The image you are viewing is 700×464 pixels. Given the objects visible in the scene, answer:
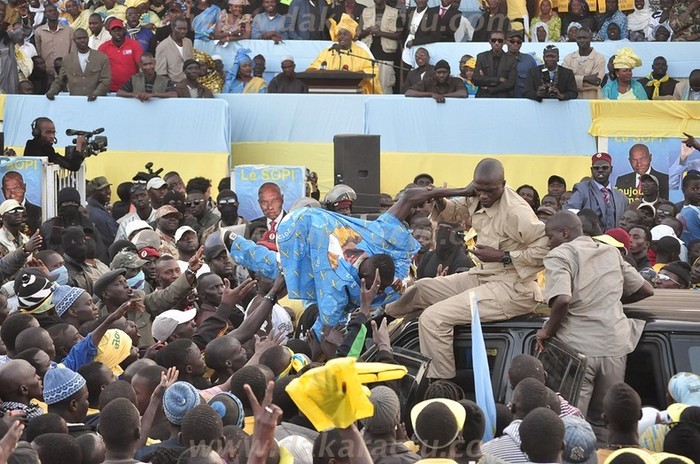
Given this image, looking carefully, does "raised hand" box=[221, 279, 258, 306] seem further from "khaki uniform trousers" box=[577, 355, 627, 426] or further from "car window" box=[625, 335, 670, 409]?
→ "car window" box=[625, 335, 670, 409]

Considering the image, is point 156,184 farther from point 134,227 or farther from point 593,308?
point 593,308

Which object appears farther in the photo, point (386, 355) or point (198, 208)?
point (198, 208)

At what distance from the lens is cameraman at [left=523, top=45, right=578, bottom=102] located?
17.3 meters

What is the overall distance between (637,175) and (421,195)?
9.20 meters

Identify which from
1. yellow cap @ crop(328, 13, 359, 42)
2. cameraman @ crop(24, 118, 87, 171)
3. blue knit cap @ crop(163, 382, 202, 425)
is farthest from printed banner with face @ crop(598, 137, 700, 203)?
blue knit cap @ crop(163, 382, 202, 425)

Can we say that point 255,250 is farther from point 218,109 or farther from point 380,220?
point 218,109

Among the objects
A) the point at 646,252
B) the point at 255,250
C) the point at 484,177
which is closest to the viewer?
the point at 484,177

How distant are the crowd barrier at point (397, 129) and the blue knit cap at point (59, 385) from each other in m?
10.7

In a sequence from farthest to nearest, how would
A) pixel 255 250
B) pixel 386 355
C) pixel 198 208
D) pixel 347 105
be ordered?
pixel 347 105 < pixel 198 208 < pixel 255 250 < pixel 386 355

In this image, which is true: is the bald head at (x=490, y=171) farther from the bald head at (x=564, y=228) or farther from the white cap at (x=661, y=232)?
the white cap at (x=661, y=232)

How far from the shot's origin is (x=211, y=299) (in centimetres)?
969

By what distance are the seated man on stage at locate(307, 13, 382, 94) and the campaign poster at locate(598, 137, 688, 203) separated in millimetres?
3358

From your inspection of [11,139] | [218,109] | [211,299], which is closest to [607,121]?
[218,109]

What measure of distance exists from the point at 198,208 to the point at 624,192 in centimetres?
555
